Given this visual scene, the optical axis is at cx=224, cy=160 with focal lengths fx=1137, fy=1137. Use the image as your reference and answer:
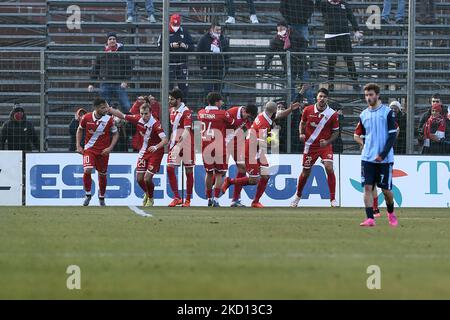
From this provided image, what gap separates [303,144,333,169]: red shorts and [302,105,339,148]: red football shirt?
10cm

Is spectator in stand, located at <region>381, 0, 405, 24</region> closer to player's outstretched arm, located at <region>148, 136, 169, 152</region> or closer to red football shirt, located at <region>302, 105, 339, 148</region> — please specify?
red football shirt, located at <region>302, 105, 339, 148</region>

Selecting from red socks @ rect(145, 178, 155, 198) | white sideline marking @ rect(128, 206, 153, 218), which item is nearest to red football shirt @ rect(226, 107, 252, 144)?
red socks @ rect(145, 178, 155, 198)

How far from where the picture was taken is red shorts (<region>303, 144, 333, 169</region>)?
75.8ft

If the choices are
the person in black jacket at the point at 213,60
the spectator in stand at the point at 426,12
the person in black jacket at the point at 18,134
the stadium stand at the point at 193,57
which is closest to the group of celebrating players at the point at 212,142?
the person in black jacket at the point at 18,134

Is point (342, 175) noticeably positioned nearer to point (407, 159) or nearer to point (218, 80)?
point (407, 159)

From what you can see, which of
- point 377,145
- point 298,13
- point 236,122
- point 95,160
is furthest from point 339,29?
point 377,145

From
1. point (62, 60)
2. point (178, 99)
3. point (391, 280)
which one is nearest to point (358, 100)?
point (178, 99)

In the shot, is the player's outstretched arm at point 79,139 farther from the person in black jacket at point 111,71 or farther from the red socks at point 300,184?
the red socks at point 300,184

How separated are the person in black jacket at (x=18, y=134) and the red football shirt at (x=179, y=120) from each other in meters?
3.11

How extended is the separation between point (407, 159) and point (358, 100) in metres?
2.55

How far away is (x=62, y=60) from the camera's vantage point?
26500 millimetres

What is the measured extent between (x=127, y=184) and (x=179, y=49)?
360 centimetres

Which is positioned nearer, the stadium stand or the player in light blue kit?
the player in light blue kit

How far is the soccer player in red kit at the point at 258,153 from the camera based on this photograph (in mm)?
23016
